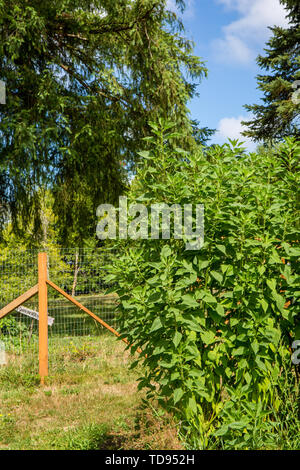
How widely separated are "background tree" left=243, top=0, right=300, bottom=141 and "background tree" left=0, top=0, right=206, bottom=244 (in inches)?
269

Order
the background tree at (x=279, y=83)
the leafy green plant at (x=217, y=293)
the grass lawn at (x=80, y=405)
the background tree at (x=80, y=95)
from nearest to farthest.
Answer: the leafy green plant at (x=217, y=293)
the grass lawn at (x=80, y=405)
the background tree at (x=80, y=95)
the background tree at (x=279, y=83)

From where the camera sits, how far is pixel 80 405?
196 inches

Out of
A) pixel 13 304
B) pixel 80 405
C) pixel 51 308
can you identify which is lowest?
pixel 80 405

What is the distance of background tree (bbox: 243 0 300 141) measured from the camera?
16.3 m

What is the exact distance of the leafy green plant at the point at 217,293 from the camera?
9.48 ft

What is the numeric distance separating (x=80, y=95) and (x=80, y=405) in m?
7.80

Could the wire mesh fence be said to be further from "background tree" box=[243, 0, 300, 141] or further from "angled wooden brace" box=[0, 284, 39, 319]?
"background tree" box=[243, 0, 300, 141]

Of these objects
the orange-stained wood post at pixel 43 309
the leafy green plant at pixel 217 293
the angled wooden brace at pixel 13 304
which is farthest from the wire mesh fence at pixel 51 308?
the leafy green plant at pixel 217 293

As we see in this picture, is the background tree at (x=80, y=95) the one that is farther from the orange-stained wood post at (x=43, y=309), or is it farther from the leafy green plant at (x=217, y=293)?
the leafy green plant at (x=217, y=293)

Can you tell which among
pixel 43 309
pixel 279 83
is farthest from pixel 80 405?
pixel 279 83

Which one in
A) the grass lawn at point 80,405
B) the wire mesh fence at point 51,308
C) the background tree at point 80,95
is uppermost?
the background tree at point 80,95

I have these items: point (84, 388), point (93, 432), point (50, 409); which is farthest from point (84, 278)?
point (93, 432)

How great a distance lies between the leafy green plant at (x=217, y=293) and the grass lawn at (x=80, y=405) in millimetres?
548

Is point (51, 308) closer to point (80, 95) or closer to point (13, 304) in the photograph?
point (13, 304)
